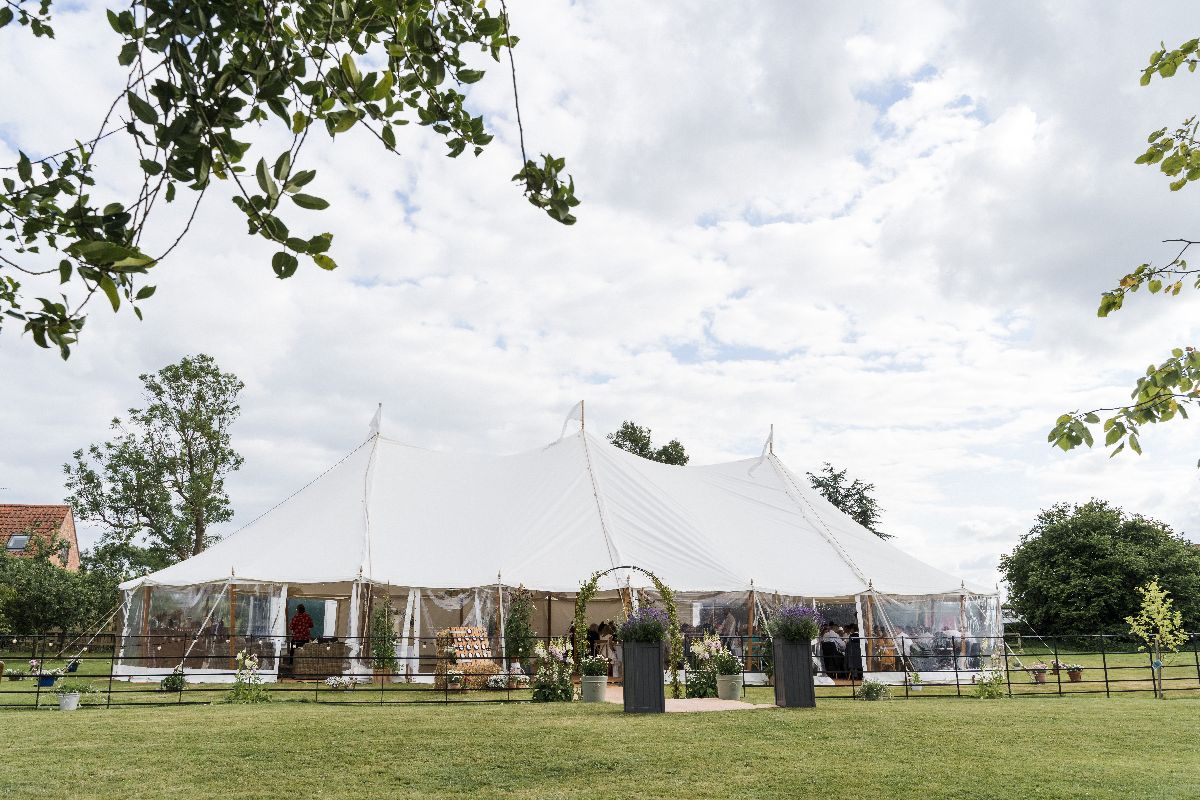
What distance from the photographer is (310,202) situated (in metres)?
2.50

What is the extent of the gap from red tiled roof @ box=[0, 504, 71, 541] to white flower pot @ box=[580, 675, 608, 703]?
1218 inches

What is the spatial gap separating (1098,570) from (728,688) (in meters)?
25.6

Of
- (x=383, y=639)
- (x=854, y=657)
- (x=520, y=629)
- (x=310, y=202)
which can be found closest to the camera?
(x=310, y=202)

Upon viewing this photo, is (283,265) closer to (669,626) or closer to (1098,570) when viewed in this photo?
(669,626)

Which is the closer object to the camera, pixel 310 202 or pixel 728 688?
pixel 310 202

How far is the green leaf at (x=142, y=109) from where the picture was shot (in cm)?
250

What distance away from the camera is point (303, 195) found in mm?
2510

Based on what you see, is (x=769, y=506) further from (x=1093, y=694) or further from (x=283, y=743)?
(x=283, y=743)

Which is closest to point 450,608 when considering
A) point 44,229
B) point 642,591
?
point 642,591

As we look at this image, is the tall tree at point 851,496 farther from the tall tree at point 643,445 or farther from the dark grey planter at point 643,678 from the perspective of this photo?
the dark grey planter at point 643,678

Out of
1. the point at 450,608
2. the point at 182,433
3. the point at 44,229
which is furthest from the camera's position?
the point at 182,433

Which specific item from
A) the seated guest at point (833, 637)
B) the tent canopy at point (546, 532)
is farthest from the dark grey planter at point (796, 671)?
the seated guest at point (833, 637)

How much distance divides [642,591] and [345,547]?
17.9ft

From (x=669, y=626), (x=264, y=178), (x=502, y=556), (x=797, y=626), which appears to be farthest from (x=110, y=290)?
(x=502, y=556)
